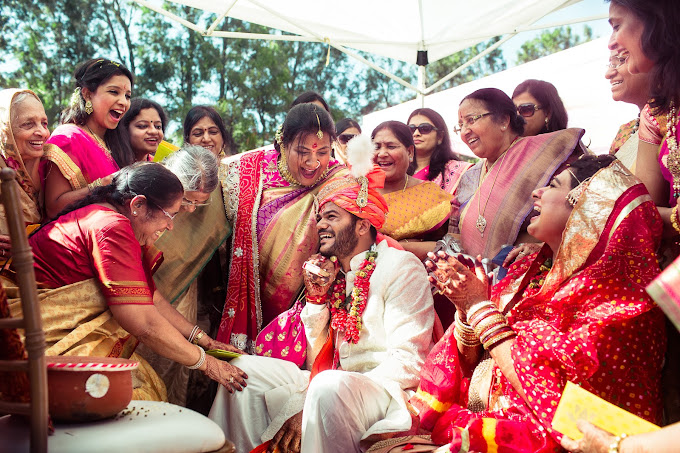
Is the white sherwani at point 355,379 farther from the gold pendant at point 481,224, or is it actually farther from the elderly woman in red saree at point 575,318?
the gold pendant at point 481,224

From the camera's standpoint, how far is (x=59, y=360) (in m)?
2.09

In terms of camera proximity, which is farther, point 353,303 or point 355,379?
point 353,303

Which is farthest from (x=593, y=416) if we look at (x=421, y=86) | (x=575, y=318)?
(x=421, y=86)

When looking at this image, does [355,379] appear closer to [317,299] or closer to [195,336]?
[317,299]

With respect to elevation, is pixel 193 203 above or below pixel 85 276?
above

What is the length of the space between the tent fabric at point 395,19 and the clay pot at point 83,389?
4.81 metres

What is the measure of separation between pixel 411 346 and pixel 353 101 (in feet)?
74.1

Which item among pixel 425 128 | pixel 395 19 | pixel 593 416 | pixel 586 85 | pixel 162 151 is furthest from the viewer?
pixel 395 19

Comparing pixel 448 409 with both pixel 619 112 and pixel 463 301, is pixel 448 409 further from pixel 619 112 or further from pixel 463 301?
pixel 619 112

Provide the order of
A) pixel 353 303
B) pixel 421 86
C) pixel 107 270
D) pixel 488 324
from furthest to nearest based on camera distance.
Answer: pixel 421 86 → pixel 353 303 → pixel 107 270 → pixel 488 324

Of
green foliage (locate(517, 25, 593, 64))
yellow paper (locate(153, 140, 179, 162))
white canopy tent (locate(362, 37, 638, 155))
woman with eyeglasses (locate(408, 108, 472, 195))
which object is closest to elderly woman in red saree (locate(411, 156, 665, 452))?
woman with eyeglasses (locate(408, 108, 472, 195))

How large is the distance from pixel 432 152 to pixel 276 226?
1878 mm

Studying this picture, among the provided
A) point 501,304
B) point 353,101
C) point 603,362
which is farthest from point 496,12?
point 353,101

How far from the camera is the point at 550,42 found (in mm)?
25781
